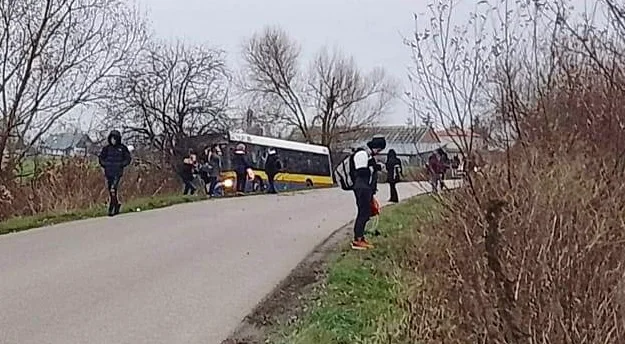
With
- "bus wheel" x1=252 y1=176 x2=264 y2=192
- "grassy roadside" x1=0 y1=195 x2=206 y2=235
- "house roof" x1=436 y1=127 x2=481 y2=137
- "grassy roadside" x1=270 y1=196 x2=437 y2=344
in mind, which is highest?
"house roof" x1=436 y1=127 x2=481 y2=137

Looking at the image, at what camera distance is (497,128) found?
10.3 meters

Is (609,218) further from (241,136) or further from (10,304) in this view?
(241,136)

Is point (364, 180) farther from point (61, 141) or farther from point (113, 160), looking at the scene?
point (61, 141)

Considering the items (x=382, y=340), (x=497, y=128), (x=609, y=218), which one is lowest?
(x=382, y=340)

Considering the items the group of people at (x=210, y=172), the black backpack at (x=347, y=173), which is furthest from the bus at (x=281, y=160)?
the black backpack at (x=347, y=173)

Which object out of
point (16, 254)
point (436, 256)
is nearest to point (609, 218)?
point (436, 256)

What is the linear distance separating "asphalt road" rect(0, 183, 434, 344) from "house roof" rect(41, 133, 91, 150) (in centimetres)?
721

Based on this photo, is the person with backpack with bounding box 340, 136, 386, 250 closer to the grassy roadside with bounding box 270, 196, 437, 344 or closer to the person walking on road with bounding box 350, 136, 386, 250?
the person walking on road with bounding box 350, 136, 386, 250

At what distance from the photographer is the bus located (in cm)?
3769

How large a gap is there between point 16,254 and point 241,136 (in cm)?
2758

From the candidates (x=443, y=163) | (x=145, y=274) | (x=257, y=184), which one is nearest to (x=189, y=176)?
(x=257, y=184)

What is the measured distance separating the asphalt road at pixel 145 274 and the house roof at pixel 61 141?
7215mm

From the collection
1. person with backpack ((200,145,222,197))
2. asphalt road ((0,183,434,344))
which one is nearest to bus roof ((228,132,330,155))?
person with backpack ((200,145,222,197))

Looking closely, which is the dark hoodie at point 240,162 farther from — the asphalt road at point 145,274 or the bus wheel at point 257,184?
the asphalt road at point 145,274
